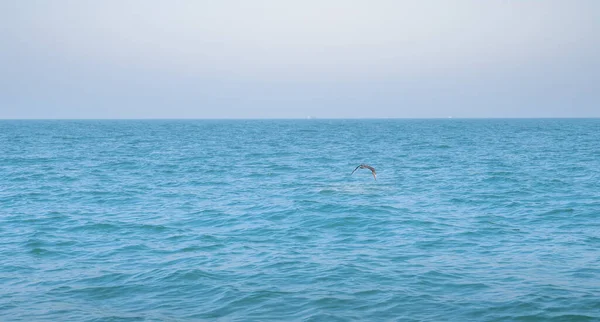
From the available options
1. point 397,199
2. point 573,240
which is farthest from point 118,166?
point 573,240

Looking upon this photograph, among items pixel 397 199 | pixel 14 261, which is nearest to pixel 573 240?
pixel 397 199

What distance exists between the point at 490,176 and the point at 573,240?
68.2ft

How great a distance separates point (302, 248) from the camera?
21.7 metres

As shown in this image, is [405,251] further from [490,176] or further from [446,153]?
[446,153]

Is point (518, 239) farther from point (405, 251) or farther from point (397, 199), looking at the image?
point (397, 199)

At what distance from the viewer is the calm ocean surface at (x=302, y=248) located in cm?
1548

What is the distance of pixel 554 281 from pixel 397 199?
50.5 feet

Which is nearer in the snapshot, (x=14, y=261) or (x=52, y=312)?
(x=52, y=312)

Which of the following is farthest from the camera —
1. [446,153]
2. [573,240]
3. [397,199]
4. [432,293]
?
[446,153]

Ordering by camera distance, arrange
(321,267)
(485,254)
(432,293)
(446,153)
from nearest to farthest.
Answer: (432,293)
(321,267)
(485,254)
(446,153)

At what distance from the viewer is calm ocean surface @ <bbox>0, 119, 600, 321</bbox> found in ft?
50.8

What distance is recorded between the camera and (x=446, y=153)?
66438 millimetres

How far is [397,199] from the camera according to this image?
3238 cm

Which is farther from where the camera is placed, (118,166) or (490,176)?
(118,166)
